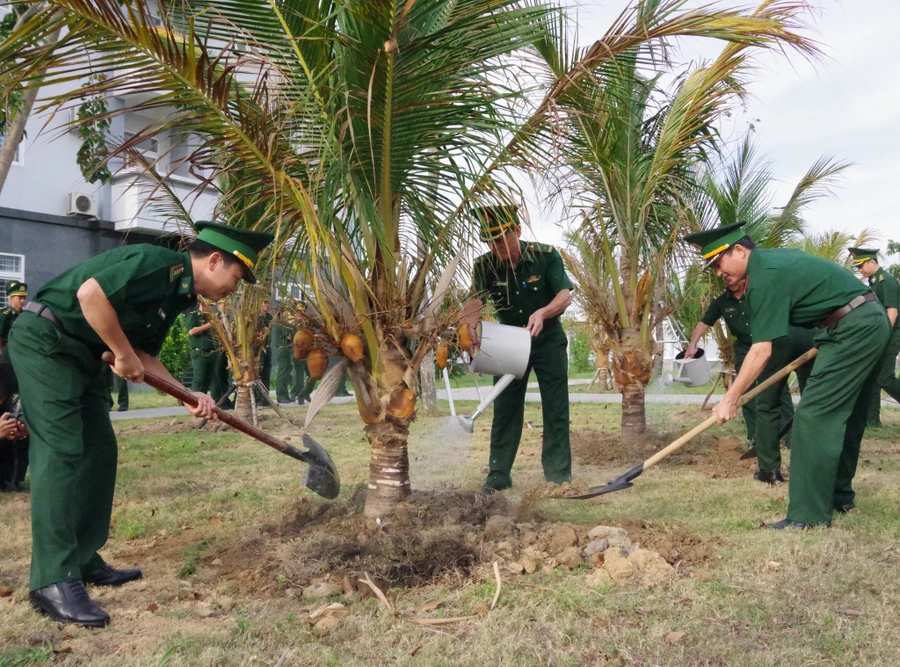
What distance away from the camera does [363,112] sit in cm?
382

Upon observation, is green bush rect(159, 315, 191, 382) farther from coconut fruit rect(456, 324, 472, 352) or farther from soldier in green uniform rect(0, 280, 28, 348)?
coconut fruit rect(456, 324, 472, 352)

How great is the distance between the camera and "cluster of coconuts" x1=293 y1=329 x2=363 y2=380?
402 centimetres

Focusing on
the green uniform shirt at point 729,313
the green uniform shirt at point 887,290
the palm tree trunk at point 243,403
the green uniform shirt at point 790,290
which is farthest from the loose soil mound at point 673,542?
the palm tree trunk at point 243,403

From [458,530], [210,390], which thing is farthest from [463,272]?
[210,390]

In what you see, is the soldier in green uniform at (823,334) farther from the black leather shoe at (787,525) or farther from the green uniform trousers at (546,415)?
the green uniform trousers at (546,415)

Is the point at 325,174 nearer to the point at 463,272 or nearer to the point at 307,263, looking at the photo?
the point at 307,263

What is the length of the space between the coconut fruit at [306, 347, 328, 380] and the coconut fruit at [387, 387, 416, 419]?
41 centimetres

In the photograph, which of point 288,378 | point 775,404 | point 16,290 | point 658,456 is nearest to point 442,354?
point 658,456

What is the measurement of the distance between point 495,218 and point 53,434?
8.65 feet

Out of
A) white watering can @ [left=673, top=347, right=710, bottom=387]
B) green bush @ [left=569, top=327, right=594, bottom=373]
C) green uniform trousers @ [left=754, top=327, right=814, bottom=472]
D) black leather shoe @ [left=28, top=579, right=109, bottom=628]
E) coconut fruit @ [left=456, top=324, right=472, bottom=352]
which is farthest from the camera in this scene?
green bush @ [left=569, top=327, right=594, bottom=373]

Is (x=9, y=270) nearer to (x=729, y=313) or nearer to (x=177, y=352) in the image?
(x=177, y=352)

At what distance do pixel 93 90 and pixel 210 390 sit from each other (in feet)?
28.6

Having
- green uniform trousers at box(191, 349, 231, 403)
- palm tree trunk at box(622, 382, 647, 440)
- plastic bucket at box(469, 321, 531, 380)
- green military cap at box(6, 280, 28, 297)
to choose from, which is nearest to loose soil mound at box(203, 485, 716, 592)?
plastic bucket at box(469, 321, 531, 380)

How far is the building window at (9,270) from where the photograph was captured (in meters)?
15.1
